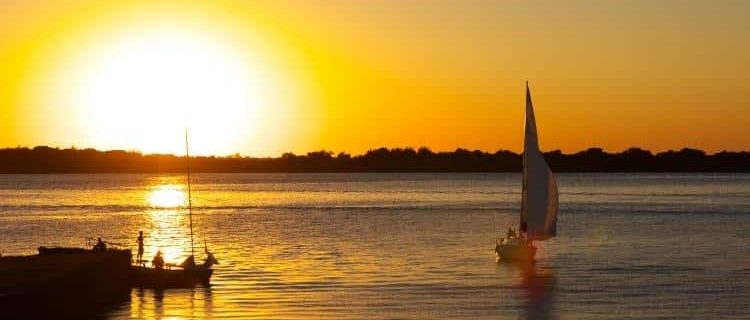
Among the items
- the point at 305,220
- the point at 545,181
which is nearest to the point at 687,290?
the point at 545,181

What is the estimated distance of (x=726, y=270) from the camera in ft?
186

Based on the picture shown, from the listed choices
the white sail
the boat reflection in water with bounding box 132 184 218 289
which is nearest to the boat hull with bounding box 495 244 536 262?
the white sail

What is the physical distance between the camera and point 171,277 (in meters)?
47.5

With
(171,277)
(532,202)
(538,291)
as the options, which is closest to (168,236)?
(532,202)

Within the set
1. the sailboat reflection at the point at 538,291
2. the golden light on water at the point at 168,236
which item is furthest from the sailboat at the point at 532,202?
the golden light on water at the point at 168,236

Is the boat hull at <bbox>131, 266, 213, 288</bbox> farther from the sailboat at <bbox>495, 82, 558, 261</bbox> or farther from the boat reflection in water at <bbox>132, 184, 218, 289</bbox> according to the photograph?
the sailboat at <bbox>495, 82, 558, 261</bbox>

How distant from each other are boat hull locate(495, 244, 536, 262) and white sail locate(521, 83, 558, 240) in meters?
0.93

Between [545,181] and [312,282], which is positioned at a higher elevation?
[545,181]

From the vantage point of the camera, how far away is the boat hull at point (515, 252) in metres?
59.1

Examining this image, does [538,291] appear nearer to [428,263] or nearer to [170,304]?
[428,263]

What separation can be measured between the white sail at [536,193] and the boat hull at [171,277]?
18.9 m

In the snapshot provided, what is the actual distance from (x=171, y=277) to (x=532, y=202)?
2061 cm

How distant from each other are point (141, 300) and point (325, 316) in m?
8.60

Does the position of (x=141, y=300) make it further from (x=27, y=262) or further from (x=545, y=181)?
(x=545, y=181)
